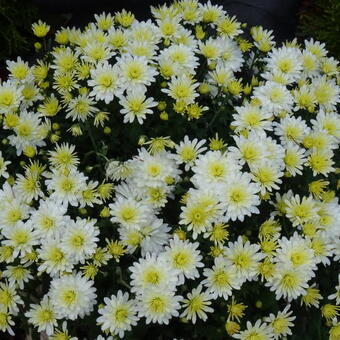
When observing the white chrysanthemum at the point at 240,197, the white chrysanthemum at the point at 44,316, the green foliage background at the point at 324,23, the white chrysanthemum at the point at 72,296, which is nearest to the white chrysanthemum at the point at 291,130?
the white chrysanthemum at the point at 240,197

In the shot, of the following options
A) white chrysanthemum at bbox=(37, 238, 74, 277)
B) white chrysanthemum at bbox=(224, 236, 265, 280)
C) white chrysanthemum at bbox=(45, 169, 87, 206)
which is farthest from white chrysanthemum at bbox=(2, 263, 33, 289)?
white chrysanthemum at bbox=(224, 236, 265, 280)

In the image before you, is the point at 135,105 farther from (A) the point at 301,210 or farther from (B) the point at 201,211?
(A) the point at 301,210

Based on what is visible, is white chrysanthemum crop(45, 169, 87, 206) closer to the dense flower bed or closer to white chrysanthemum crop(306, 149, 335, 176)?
the dense flower bed

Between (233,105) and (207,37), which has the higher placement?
(207,37)

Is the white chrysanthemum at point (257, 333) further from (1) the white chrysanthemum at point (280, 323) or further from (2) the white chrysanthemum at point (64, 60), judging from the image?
(2) the white chrysanthemum at point (64, 60)

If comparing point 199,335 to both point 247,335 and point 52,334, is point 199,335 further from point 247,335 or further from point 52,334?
point 52,334

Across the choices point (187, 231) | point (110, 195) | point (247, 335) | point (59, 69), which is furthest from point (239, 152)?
point (59, 69)
